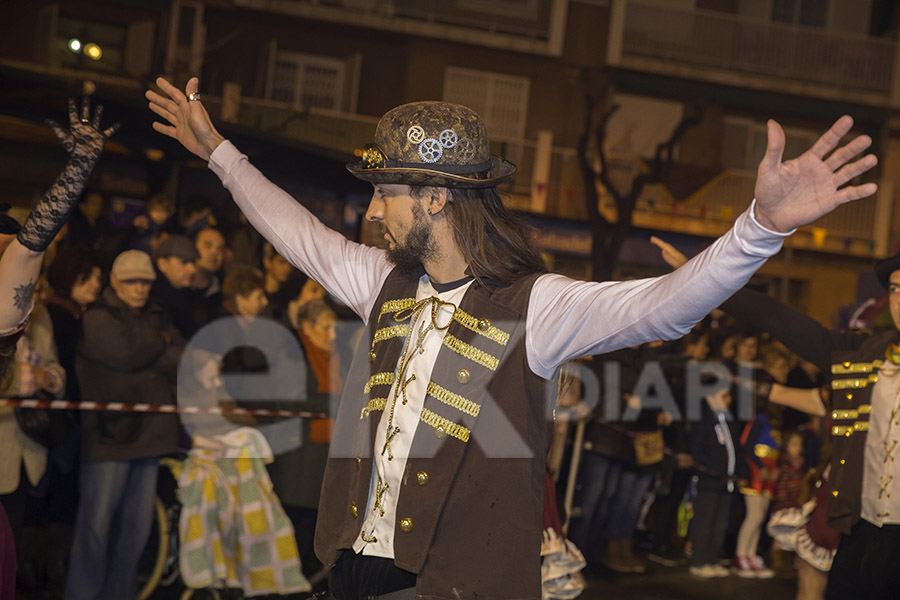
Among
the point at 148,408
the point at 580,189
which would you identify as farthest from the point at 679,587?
the point at 580,189

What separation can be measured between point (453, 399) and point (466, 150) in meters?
0.71

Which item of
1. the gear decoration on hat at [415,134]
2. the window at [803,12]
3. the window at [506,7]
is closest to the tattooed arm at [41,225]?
the gear decoration on hat at [415,134]

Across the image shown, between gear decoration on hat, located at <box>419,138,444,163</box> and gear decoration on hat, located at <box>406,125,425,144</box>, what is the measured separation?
1.1 inches

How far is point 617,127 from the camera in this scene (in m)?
20.3

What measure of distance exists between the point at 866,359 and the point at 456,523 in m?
3.01

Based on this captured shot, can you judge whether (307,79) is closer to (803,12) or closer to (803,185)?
(803,12)

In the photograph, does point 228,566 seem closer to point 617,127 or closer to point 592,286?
point 592,286

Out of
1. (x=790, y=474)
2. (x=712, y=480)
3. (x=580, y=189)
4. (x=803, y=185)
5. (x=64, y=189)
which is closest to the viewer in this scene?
(x=803, y=185)

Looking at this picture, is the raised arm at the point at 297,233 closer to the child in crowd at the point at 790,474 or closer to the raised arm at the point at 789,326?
the raised arm at the point at 789,326

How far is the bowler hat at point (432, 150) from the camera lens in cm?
274

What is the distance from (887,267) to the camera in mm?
4660

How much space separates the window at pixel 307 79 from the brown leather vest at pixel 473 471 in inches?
690

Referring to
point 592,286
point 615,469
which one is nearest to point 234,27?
point 615,469

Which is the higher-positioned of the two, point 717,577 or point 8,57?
point 8,57
